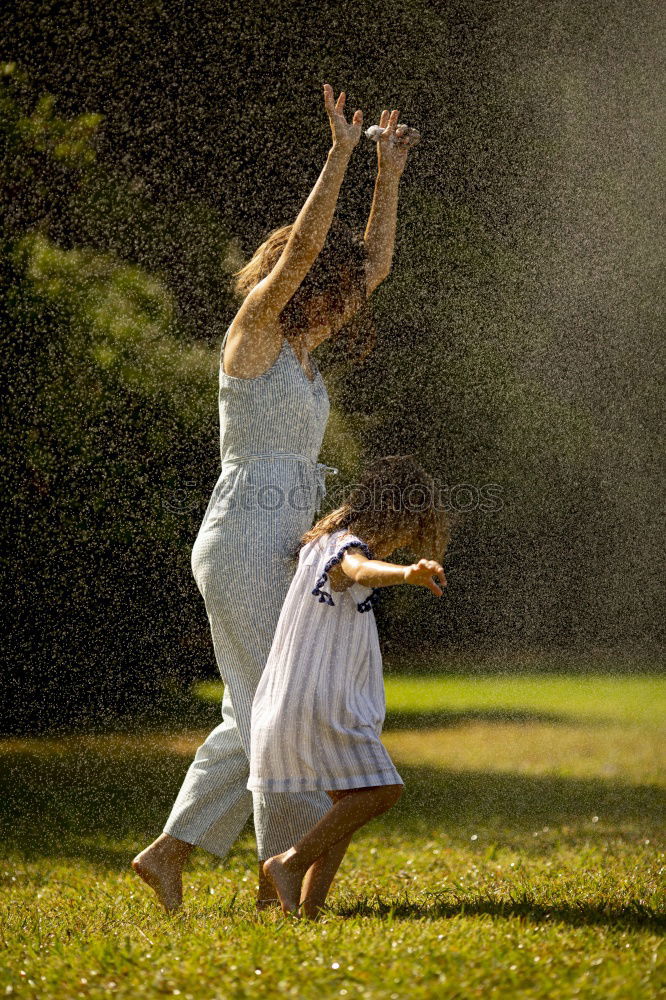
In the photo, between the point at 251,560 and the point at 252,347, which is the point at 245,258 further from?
the point at 251,560

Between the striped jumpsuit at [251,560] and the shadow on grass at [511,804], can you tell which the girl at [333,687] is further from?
the shadow on grass at [511,804]

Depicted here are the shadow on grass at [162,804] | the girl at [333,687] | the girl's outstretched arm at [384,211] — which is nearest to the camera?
the girl at [333,687]

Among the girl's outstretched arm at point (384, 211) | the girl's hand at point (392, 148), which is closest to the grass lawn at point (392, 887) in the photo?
the girl's outstretched arm at point (384, 211)

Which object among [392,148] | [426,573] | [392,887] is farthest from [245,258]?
[426,573]

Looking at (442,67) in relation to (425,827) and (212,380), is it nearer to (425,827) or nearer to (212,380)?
(212,380)

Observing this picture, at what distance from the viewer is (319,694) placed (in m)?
2.67

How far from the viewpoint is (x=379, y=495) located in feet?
9.08

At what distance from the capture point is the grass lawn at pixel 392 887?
2.15 meters

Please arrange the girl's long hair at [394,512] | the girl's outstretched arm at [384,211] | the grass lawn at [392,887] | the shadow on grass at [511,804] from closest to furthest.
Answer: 1. the grass lawn at [392,887]
2. the girl's long hair at [394,512]
3. the girl's outstretched arm at [384,211]
4. the shadow on grass at [511,804]

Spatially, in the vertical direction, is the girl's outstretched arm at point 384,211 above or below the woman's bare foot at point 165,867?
above

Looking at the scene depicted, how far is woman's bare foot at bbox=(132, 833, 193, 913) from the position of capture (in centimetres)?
287

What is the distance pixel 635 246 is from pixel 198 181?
4118 millimetres

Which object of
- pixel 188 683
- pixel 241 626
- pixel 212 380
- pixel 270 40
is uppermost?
pixel 270 40

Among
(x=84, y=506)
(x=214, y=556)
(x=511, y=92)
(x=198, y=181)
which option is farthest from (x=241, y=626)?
(x=511, y=92)
